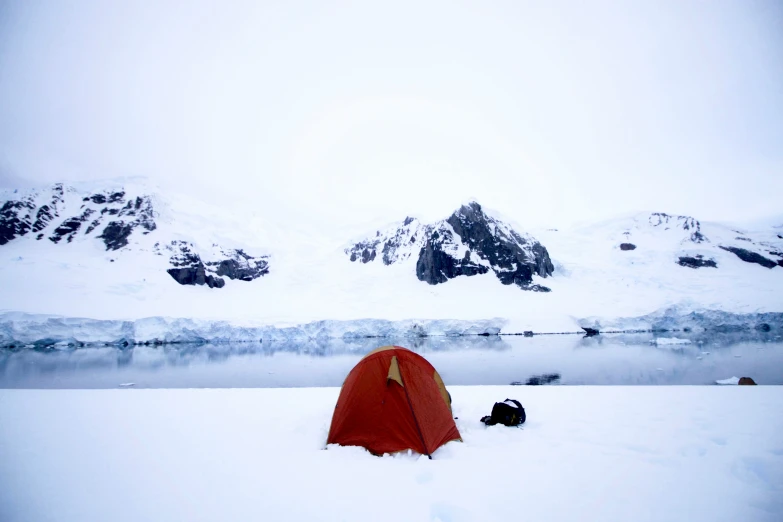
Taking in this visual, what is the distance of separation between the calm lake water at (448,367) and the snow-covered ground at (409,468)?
331 inches

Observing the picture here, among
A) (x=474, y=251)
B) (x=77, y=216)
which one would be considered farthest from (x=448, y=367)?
(x=77, y=216)

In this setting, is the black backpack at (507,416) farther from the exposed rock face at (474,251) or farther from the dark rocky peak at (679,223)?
the dark rocky peak at (679,223)

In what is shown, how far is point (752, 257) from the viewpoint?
67.6 metres

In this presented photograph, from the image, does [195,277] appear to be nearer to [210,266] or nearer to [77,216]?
[210,266]

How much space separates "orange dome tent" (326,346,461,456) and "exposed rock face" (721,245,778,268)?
8837cm

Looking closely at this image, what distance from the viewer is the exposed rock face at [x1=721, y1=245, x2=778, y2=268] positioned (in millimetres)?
66500

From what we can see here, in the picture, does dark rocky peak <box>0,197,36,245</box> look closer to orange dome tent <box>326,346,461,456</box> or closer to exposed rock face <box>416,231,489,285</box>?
exposed rock face <box>416,231,489,285</box>

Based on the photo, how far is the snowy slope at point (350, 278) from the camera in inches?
1769

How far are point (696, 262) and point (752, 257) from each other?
43.8 ft

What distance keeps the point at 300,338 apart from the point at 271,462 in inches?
1561

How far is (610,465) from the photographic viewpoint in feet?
17.9

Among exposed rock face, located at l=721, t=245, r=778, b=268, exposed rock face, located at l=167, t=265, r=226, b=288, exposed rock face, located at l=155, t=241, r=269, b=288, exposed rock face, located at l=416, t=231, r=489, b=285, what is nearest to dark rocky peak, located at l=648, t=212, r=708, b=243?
exposed rock face, located at l=721, t=245, r=778, b=268

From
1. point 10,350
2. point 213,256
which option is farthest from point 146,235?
point 10,350

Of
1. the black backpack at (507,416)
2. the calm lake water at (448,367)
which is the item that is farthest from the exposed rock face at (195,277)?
the black backpack at (507,416)
